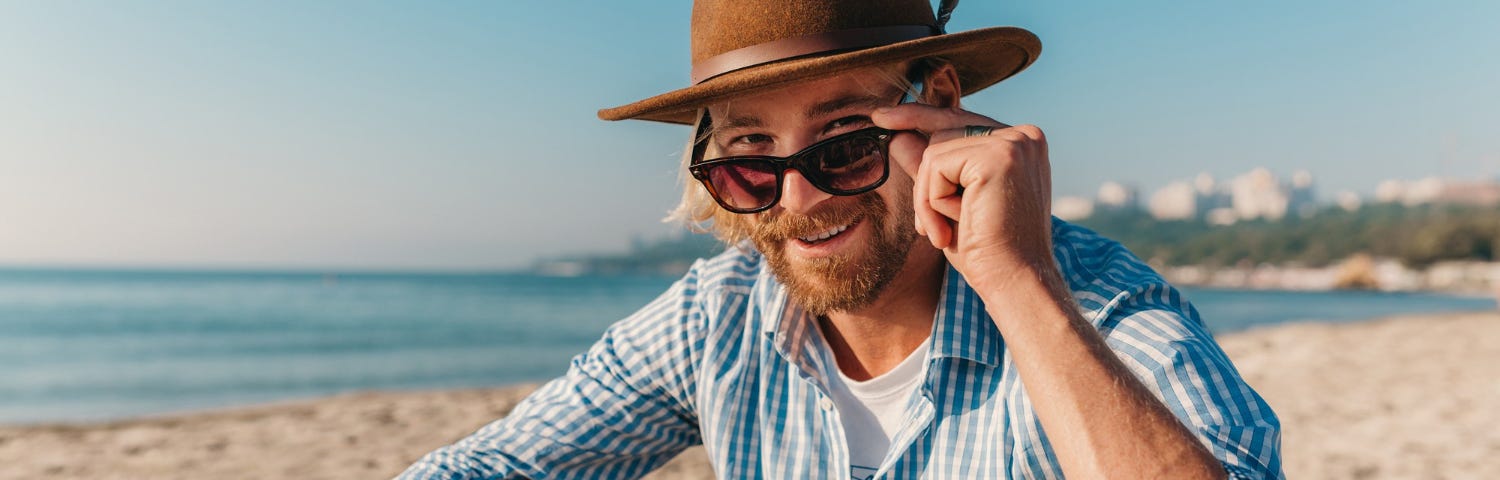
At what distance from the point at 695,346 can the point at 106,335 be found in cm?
2731

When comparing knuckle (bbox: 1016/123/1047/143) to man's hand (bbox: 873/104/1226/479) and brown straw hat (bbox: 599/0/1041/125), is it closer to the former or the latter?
man's hand (bbox: 873/104/1226/479)

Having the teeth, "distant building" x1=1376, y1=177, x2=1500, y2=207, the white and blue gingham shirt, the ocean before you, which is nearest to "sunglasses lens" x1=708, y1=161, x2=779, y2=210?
the teeth

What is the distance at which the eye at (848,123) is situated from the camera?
67.7 inches

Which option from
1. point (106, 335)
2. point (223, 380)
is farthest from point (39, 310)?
point (223, 380)

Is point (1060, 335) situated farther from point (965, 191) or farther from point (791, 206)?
point (791, 206)

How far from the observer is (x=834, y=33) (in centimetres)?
166

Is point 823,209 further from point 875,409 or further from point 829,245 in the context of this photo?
point 875,409

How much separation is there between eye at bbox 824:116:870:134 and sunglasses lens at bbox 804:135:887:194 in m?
0.05

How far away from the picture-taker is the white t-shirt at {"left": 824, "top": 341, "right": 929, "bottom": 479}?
1.79 m

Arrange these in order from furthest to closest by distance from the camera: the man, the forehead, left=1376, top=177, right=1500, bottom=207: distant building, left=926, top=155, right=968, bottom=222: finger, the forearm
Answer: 1. left=1376, top=177, right=1500, bottom=207: distant building
2. the forehead
3. left=926, top=155, right=968, bottom=222: finger
4. the man
5. the forearm

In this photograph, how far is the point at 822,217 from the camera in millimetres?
1789

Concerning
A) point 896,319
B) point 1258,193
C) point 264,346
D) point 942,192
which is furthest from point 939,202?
point 1258,193

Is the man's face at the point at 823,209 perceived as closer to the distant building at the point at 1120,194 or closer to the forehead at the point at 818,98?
the forehead at the point at 818,98

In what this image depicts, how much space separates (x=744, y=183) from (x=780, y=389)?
44cm
